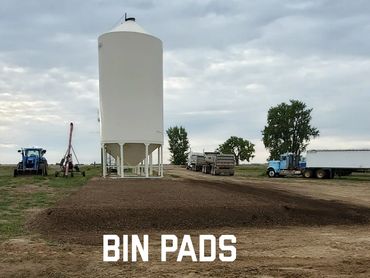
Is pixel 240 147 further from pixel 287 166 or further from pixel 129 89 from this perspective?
pixel 129 89

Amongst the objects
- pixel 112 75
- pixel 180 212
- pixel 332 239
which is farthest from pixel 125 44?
pixel 332 239

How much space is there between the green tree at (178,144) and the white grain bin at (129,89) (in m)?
87.4

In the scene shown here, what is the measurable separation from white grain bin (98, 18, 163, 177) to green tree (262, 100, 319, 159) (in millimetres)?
60677

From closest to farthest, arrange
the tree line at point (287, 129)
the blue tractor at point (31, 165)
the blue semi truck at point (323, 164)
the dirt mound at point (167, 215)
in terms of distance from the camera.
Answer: the dirt mound at point (167, 215) < the blue tractor at point (31, 165) < the blue semi truck at point (323, 164) < the tree line at point (287, 129)

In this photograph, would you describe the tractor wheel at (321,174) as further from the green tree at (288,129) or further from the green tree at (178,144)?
the green tree at (178,144)

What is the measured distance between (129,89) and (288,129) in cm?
6336

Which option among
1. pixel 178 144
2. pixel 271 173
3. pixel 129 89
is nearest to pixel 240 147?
pixel 178 144

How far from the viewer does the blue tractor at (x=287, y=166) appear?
169 feet

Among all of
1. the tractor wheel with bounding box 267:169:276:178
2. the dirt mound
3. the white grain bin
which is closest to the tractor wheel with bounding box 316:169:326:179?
the tractor wheel with bounding box 267:169:276:178

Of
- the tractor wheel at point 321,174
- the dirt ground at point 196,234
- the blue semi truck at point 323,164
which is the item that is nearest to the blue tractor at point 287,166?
the blue semi truck at point 323,164

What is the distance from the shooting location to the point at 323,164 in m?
48.2

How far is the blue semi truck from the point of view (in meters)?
45.8

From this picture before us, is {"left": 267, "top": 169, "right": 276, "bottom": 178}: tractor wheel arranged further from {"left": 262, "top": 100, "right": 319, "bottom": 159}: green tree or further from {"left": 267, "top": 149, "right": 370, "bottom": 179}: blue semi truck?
{"left": 262, "top": 100, "right": 319, "bottom": 159}: green tree

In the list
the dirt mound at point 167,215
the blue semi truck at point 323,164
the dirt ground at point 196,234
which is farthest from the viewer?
the blue semi truck at point 323,164
